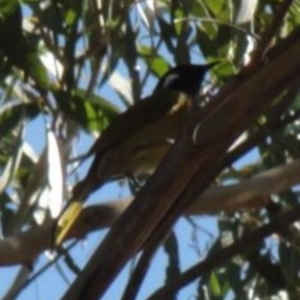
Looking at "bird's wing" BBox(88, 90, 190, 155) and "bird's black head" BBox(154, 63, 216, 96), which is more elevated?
"bird's black head" BBox(154, 63, 216, 96)

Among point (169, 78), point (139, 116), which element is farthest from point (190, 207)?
point (169, 78)

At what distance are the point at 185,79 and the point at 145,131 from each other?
242mm

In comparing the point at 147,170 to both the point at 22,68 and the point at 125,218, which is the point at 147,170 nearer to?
the point at 22,68

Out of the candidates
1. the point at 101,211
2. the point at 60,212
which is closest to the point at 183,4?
the point at 60,212

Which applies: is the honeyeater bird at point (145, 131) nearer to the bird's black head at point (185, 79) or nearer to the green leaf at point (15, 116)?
the bird's black head at point (185, 79)

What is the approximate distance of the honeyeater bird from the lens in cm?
235

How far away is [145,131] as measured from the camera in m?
2.52

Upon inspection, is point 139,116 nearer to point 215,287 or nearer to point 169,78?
point 169,78

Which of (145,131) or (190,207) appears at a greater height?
(145,131)

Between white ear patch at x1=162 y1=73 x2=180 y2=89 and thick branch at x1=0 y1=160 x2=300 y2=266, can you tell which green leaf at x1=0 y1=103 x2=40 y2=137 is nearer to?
white ear patch at x1=162 y1=73 x2=180 y2=89

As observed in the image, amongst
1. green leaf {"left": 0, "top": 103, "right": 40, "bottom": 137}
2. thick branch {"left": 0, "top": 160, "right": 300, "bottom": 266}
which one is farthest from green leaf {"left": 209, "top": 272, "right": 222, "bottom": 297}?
thick branch {"left": 0, "top": 160, "right": 300, "bottom": 266}

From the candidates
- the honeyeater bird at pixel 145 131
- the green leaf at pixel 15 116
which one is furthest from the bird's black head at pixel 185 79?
the green leaf at pixel 15 116

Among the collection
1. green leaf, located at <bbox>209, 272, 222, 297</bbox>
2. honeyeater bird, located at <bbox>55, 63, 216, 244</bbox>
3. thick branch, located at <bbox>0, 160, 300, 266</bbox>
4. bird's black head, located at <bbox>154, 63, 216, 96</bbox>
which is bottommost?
thick branch, located at <bbox>0, 160, 300, 266</bbox>

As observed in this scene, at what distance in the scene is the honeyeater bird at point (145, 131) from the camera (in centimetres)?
Result: 235
